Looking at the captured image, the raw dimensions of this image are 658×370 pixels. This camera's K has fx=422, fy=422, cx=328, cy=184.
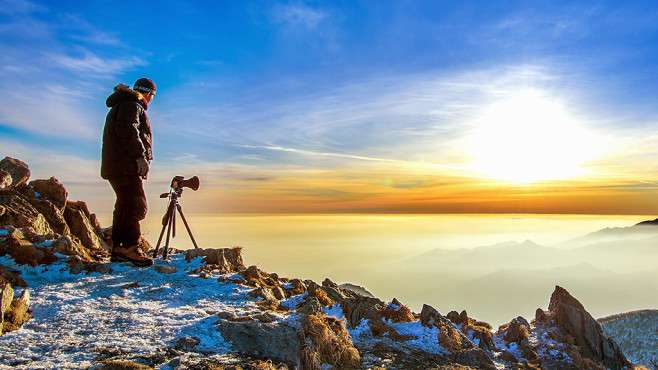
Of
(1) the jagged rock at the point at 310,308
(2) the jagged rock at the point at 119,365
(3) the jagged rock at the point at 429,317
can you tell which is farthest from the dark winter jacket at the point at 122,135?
(3) the jagged rock at the point at 429,317

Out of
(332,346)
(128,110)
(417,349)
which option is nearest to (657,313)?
(417,349)

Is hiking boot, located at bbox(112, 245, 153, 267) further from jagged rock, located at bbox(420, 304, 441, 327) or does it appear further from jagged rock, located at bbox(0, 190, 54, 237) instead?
jagged rock, located at bbox(420, 304, 441, 327)

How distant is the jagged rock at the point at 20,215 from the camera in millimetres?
12852

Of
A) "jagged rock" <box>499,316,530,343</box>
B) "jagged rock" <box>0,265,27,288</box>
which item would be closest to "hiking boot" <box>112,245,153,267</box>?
"jagged rock" <box>0,265,27,288</box>

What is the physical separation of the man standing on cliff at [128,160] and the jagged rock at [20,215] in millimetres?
3208

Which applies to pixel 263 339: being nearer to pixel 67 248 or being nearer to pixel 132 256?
pixel 132 256

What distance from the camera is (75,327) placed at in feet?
23.1

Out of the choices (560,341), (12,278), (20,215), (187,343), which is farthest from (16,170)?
(560,341)

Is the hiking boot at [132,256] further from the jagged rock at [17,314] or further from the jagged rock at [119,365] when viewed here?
the jagged rock at [119,365]

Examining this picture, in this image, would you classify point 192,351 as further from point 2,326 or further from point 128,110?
point 128,110

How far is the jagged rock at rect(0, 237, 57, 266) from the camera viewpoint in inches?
400

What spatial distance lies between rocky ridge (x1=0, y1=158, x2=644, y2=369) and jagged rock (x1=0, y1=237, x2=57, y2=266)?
2 centimetres

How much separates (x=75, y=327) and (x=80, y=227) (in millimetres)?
9925

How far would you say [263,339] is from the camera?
7043 mm
